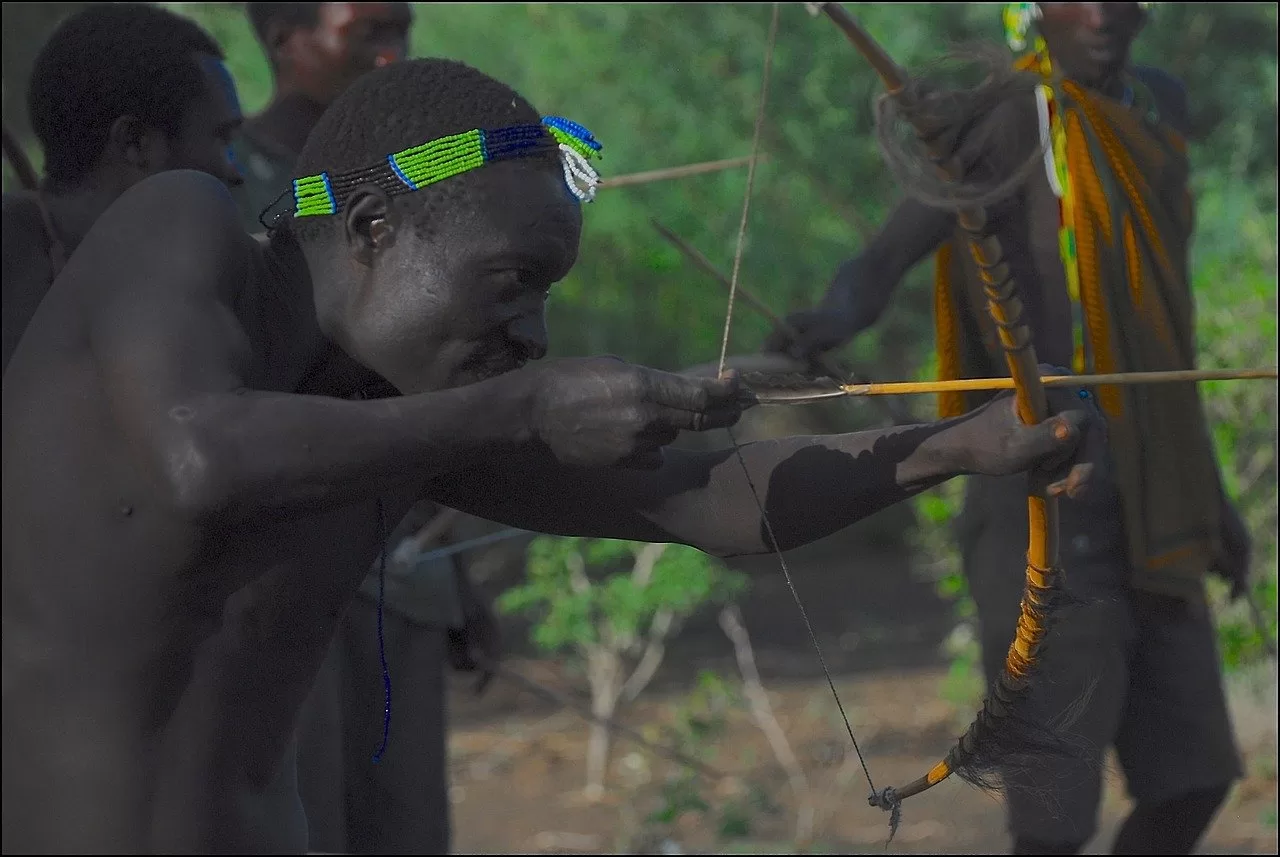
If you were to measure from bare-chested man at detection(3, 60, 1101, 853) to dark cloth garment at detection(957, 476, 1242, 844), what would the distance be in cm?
181

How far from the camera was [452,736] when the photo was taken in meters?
A: 7.82

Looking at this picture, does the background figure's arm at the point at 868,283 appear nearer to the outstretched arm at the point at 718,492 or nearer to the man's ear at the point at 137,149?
the man's ear at the point at 137,149

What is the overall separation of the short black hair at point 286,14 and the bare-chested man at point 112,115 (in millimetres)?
1265

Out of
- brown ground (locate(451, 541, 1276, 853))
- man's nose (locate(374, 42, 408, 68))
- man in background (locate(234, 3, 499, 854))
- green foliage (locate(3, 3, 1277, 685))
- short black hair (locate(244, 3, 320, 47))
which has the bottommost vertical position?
brown ground (locate(451, 541, 1276, 853))

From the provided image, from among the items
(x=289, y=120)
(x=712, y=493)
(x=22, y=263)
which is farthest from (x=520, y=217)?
(x=289, y=120)

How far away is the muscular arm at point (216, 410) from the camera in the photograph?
6.57 ft

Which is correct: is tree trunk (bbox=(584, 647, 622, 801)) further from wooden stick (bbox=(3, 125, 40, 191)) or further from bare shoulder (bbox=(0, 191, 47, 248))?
bare shoulder (bbox=(0, 191, 47, 248))

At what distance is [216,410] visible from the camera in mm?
2006

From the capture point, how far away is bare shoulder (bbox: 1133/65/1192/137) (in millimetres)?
4750

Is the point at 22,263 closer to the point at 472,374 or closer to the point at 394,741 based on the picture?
the point at 472,374

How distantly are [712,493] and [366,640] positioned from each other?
1.92 m

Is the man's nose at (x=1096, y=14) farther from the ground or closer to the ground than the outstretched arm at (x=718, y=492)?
farther from the ground

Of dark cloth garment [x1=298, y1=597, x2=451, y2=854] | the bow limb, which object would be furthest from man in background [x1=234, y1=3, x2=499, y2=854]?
the bow limb

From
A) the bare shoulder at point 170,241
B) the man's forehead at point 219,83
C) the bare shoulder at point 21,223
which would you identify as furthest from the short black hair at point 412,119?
the man's forehead at point 219,83
